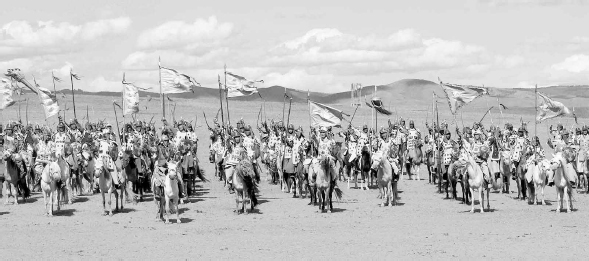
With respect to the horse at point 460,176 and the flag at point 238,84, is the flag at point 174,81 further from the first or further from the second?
the horse at point 460,176

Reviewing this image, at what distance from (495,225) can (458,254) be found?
4.42 metres

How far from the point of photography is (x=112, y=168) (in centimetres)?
2409

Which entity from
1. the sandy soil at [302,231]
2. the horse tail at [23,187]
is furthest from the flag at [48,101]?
the sandy soil at [302,231]

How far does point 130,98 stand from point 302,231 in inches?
678

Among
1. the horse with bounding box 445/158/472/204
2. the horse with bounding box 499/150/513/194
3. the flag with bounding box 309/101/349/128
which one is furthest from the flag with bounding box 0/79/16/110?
the horse with bounding box 499/150/513/194

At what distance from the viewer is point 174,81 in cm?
3644

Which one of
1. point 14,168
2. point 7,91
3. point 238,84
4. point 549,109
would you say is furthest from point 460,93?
point 7,91

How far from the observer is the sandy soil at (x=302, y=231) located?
1812cm

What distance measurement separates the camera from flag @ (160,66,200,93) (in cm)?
3625

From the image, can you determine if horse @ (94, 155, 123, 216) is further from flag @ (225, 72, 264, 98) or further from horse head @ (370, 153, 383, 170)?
flag @ (225, 72, 264, 98)

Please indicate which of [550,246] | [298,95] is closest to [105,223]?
[550,246]

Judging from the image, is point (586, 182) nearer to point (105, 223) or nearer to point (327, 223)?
point (327, 223)

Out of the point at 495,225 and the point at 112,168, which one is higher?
the point at 112,168

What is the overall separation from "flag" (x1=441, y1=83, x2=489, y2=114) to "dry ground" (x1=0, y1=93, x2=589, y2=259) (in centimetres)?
523
